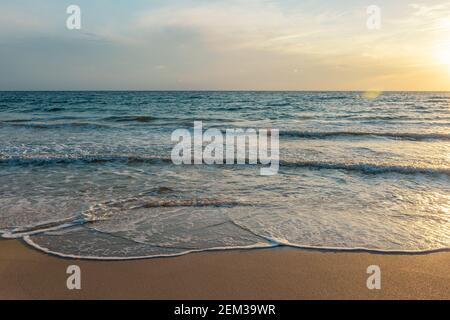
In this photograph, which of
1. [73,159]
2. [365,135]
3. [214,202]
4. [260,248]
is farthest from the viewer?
[365,135]

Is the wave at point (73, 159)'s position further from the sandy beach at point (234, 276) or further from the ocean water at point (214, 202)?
the sandy beach at point (234, 276)

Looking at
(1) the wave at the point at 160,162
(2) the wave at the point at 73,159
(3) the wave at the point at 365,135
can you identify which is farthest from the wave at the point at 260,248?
(3) the wave at the point at 365,135

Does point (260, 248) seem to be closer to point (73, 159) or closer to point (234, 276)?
point (234, 276)

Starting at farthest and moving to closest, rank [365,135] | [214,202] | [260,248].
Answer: [365,135], [214,202], [260,248]

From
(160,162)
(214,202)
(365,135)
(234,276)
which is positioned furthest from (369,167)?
(365,135)

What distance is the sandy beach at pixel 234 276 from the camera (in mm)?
3340

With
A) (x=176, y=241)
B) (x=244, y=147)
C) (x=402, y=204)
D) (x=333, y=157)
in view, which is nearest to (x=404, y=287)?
(x=176, y=241)

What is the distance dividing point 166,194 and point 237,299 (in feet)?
12.2

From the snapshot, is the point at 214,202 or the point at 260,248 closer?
the point at 260,248

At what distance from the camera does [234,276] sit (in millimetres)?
3666

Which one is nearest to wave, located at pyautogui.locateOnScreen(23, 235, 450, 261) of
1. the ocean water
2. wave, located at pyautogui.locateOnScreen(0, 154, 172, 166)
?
the ocean water
